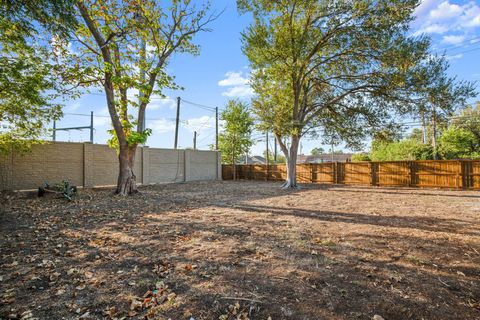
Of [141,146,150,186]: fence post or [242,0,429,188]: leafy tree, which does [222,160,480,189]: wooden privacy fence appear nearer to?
[242,0,429,188]: leafy tree

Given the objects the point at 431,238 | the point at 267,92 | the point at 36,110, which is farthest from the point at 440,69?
the point at 36,110

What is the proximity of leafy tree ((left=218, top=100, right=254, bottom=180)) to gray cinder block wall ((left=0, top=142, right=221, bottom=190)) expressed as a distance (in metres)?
3.70

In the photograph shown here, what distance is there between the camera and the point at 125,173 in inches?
337

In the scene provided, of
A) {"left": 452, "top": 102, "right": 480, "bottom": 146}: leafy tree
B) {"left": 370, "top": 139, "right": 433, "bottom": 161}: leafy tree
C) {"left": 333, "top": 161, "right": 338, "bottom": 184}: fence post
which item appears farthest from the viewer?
{"left": 370, "top": 139, "right": 433, "bottom": 161}: leafy tree

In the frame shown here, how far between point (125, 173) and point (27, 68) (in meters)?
4.11

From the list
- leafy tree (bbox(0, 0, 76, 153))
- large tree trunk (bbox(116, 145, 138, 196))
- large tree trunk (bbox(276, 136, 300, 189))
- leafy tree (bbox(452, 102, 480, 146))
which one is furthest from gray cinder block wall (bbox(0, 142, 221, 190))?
leafy tree (bbox(452, 102, 480, 146))

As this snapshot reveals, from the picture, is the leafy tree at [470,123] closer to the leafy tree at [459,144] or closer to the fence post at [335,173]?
the leafy tree at [459,144]

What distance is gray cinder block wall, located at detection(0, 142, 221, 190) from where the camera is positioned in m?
8.85

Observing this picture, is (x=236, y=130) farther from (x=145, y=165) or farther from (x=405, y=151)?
(x=405, y=151)

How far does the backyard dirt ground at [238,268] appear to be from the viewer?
6.12ft

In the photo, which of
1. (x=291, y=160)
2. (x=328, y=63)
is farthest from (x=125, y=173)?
(x=328, y=63)

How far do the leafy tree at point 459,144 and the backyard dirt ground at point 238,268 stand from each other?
18281mm

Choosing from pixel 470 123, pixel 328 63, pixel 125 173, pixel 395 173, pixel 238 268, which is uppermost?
pixel 328 63

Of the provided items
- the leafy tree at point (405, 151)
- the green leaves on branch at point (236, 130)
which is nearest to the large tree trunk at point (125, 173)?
the green leaves on branch at point (236, 130)
